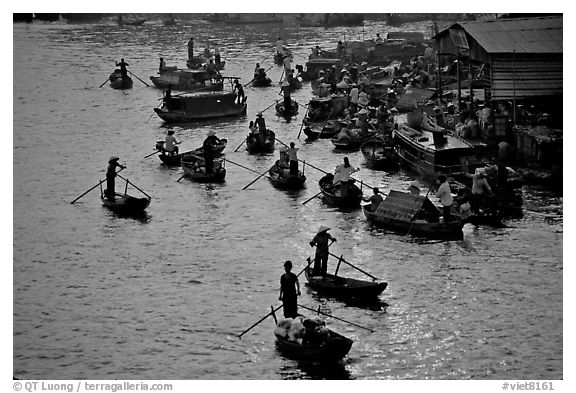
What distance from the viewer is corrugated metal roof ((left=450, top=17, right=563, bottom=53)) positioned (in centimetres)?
2728

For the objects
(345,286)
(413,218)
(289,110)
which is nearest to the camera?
(345,286)

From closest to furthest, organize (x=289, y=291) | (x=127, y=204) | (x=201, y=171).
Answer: (x=289, y=291) < (x=127, y=204) < (x=201, y=171)

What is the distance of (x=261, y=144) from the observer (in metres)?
32.0

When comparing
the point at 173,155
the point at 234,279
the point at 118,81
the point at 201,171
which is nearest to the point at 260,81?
the point at 118,81

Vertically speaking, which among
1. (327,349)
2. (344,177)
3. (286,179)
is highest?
(344,177)

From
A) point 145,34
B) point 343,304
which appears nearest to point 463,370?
point 343,304

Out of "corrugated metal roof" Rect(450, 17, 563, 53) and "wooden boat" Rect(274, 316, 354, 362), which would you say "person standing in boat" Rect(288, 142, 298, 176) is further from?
"wooden boat" Rect(274, 316, 354, 362)

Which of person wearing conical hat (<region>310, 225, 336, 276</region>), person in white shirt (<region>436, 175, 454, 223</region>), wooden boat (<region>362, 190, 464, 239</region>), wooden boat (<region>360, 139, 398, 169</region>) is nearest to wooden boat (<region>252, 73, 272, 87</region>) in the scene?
wooden boat (<region>360, 139, 398, 169</region>)

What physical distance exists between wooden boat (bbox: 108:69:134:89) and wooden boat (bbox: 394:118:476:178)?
64.2 feet

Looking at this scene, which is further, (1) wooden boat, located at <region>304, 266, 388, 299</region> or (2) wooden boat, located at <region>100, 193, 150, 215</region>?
(2) wooden boat, located at <region>100, 193, 150, 215</region>

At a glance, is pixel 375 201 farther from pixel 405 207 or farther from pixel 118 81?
pixel 118 81

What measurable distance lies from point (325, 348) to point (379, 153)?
1401 cm

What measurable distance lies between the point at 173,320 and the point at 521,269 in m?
7.20

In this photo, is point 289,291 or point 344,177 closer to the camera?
point 289,291
